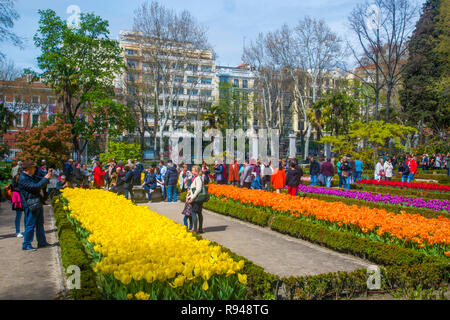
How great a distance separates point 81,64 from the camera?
94.5 ft

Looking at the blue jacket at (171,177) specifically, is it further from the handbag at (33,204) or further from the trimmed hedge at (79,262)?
the handbag at (33,204)

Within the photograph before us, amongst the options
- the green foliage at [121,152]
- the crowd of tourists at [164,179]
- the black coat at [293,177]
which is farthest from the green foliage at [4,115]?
the black coat at [293,177]

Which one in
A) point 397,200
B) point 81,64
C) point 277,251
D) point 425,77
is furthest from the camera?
point 425,77

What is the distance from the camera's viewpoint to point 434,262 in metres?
6.23

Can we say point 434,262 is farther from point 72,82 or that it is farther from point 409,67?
point 409,67

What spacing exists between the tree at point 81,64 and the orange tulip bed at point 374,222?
20.2 meters

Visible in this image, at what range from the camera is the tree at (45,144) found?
75.8ft

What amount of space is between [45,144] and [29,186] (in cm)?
1739

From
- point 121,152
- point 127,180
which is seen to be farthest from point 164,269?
point 121,152

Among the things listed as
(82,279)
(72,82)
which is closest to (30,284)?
(82,279)

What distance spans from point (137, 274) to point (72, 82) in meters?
26.7

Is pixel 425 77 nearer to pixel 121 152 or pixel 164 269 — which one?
pixel 121 152

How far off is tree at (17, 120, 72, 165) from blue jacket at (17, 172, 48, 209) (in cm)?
1578

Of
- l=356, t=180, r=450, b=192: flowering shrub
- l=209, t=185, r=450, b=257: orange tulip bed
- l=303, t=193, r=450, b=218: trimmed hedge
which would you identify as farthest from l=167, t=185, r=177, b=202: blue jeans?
l=356, t=180, r=450, b=192: flowering shrub
